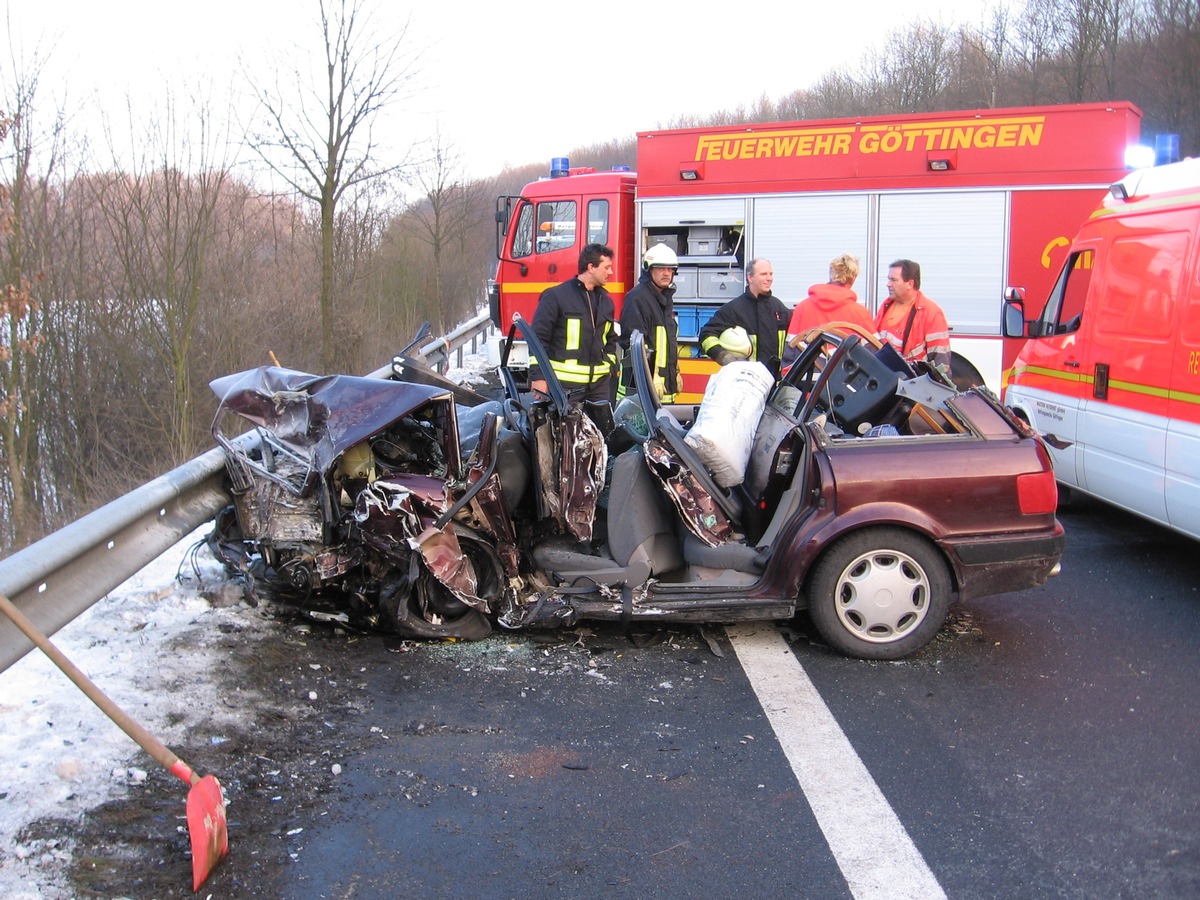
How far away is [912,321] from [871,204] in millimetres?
4269

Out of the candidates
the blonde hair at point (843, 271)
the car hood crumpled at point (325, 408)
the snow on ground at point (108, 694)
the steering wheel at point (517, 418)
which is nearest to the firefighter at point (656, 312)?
the blonde hair at point (843, 271)

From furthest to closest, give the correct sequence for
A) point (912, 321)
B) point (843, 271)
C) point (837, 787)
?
point (843, 271) → point (912, 321) → point (837, 787)

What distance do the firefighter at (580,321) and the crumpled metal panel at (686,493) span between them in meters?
1.92

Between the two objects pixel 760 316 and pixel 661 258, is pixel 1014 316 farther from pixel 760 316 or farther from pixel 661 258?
pixel 661 258

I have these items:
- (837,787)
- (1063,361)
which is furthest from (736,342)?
(837,787)

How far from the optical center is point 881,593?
474cm

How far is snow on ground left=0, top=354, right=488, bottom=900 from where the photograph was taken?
295cm

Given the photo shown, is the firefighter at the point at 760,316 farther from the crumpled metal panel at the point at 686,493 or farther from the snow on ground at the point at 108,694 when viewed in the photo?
the snow on ground at the point at 108,694

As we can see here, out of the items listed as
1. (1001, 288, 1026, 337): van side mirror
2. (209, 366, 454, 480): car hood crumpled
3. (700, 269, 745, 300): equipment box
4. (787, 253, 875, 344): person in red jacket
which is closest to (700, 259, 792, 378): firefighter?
(787, 253, 875, 344): person in red jacket

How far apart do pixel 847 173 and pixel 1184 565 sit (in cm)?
609

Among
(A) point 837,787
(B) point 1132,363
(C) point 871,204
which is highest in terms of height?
(C) point 871,204

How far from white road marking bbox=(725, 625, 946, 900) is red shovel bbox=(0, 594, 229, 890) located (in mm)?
1790

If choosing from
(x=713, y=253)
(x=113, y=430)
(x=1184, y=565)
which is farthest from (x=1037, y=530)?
(x=113, y=430)

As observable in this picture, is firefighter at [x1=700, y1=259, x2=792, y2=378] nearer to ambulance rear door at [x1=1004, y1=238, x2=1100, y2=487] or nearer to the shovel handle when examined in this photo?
ambulance rear door at [x1=1004, y1=238, x2=1100, y2=487]
